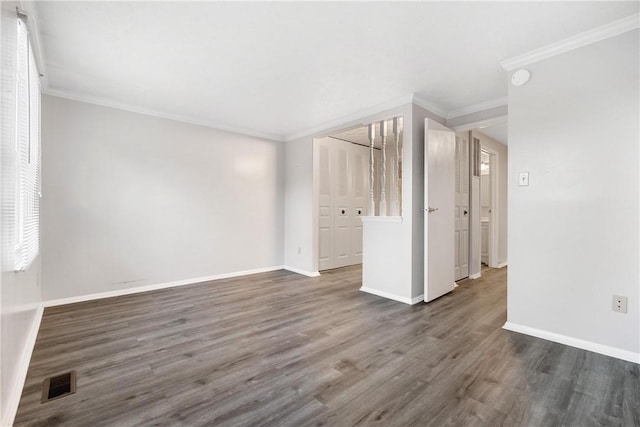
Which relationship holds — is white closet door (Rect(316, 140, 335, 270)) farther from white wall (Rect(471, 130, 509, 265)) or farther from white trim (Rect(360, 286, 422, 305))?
white wall (Rect(471, 130, 509, 265))

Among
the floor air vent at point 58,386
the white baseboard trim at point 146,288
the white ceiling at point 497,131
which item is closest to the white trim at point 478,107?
the white ceiling at point 497,131

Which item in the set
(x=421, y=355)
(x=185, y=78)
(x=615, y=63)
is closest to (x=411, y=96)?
(x=615, y=63)

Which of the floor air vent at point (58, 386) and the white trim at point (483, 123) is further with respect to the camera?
the white trim at point (483, 123)

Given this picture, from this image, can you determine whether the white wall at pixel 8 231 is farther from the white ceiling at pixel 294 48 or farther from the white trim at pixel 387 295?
the white trim at pixel 387 295

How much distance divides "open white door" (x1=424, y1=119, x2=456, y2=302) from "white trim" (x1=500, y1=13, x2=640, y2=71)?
3.05 ft

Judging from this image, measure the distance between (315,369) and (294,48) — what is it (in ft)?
7.77

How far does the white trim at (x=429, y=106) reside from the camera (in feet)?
10.6

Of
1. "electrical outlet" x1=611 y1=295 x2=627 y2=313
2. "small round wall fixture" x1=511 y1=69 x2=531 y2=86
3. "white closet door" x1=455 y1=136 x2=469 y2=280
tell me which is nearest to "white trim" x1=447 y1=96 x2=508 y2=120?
"white closet door" x1=455 y1=136 x2=469 y2=280

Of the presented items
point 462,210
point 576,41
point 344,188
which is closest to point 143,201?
point 344,188

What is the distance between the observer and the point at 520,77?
7.82 feet

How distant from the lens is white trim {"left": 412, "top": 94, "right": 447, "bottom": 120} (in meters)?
3.23

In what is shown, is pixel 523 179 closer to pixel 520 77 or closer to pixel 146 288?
pixel 520 77

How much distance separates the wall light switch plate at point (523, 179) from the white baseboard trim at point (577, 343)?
3.88 ft

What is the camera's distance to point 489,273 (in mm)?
4652
